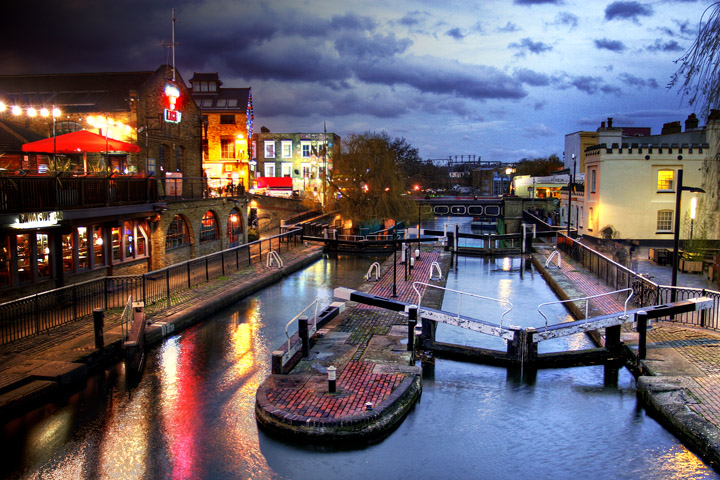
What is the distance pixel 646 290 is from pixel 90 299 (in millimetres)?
18020

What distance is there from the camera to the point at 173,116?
29.0 m

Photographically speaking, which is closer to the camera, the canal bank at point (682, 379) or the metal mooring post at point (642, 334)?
the canal bank at point (682, 379)

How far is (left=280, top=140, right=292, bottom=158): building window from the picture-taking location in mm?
69750

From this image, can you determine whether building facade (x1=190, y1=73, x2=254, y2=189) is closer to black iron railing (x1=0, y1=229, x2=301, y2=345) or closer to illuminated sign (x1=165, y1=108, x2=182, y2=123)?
illuminated sign (x1=165, y1=108, x2=182, y2=123)

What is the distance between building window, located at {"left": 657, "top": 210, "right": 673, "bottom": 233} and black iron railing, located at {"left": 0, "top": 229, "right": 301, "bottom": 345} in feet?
83.1

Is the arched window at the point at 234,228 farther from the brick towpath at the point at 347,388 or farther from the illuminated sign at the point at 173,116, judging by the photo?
the brick towpath at the point at 347,388

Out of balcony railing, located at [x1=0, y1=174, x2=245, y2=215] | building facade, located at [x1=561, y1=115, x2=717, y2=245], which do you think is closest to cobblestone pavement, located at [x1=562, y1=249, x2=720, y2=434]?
building facade, located at [x1=561, y1=115, x2=717, y2=245]

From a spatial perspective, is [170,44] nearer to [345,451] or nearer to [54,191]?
[54,191]

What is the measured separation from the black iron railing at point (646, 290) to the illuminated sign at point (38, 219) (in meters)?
18.1

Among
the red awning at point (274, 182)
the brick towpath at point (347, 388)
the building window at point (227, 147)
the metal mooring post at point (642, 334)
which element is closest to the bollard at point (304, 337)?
the brick towpath at point (347, 388)

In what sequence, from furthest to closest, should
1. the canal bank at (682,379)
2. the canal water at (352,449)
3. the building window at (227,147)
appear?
the building window at (227,147) → the canal bank at (682,379) → the canal water at (352,449)

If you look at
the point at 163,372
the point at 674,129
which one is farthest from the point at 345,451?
the point at 674,129

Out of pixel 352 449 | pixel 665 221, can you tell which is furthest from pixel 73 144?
pixel 665 221

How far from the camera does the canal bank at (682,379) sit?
9578mm
